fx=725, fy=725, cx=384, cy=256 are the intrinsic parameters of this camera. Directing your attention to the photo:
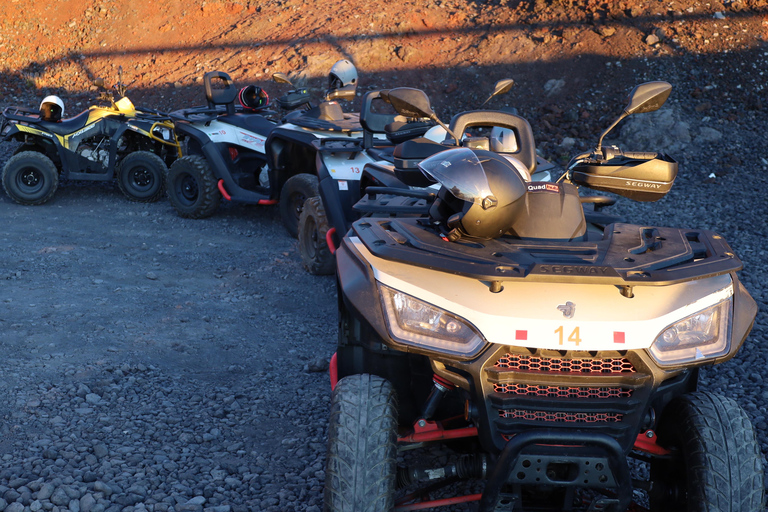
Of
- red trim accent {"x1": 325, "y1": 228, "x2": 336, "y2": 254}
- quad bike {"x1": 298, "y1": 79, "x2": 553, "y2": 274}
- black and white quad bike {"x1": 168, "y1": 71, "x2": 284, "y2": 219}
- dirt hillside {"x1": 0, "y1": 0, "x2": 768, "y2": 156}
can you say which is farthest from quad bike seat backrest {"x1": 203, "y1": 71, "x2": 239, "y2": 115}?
dirt hillside {"x1": 0, "y1": 0, "x2": 768, "y2": 156}

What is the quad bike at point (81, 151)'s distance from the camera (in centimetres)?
855

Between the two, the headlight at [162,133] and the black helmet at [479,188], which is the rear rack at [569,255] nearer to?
the black helmet at [479,188]

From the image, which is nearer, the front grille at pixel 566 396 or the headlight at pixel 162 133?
the front grille at pixel 566 396

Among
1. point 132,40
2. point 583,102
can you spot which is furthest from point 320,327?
point 132,40

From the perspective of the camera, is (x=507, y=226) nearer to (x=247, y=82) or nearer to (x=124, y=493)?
(x=124, y=493)

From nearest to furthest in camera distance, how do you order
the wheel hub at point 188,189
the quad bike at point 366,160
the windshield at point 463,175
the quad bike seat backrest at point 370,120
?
1. the windshield at point 463,175
2. the quad bike at point 366,160
3. the quad bike seat backrest at point 370,120
4. the wheel hub at point 188,189

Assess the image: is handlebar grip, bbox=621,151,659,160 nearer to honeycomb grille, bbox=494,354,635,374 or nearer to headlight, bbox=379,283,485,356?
honeycomb grille, bbox=494,354,635,374

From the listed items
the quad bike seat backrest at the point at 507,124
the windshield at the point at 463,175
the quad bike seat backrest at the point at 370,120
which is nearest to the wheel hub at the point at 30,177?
the quad bike seat backrest at the point at 370,120

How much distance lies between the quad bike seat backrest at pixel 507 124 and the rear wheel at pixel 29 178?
6.66 meters

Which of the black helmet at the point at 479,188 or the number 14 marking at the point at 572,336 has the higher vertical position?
the black helmet at the point at 479,188

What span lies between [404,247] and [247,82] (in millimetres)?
12377

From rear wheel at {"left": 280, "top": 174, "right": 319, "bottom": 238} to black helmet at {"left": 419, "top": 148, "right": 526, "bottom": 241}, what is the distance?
4.24 m

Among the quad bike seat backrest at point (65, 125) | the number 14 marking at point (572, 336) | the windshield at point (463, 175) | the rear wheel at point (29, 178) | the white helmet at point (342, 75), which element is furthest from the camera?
the quad bike seat backrest at point (65, 125)

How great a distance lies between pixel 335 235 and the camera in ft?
17.4
